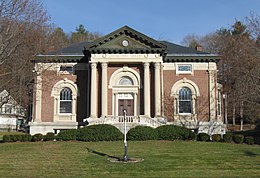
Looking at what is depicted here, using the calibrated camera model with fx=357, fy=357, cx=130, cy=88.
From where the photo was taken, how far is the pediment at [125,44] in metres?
32.8

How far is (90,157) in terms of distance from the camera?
18.2 meters

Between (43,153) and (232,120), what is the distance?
139 ft

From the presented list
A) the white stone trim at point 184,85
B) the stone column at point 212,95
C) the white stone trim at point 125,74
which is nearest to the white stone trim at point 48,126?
the white stone trim at point 125,74

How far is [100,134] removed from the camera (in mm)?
25062

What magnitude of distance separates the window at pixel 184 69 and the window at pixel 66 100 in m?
11.2

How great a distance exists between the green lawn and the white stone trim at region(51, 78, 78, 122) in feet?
39.2

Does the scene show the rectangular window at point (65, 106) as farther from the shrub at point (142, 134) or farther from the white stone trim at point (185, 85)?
the shrub at point (142, 134)

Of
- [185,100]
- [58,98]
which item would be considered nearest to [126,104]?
[185,100]

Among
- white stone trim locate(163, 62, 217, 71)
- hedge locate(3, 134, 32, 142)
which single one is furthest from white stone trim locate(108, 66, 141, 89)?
hedge locate(3, 134, 32, 142)

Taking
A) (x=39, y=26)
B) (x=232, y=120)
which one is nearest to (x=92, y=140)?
(x=39, y=26)

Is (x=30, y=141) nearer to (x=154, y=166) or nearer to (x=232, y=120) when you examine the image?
(x=154, y=166)

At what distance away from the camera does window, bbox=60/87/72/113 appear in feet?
117

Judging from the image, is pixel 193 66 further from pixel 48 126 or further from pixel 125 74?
pixel 48 126

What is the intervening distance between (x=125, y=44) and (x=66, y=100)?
8455 mm
